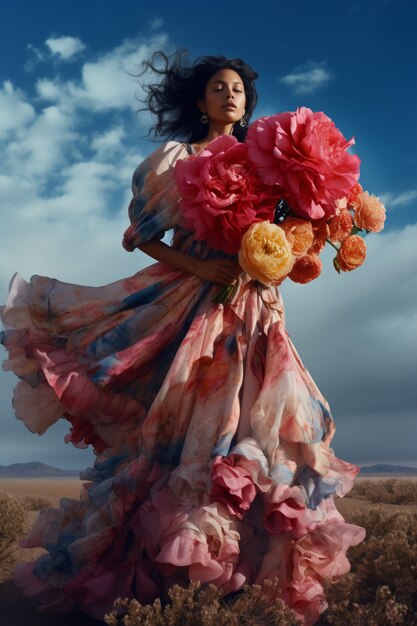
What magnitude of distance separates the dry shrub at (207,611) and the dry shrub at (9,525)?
2225 millimetres

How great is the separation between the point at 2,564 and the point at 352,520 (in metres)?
2.47

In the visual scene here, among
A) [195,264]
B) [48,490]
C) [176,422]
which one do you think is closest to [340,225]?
[195,264]

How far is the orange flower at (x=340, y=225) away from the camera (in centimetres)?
425

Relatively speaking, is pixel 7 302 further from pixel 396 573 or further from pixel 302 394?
pixel 396 573

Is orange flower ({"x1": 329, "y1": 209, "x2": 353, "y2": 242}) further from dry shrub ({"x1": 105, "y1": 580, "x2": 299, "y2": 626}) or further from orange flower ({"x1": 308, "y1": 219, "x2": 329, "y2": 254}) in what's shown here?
dry shrub ({"x1": 105, "y1": 580, "x2": 299, "y2": 626})

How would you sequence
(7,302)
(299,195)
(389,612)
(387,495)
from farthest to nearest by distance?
(387,495)
(7,302)
(299,195)
(389,612)

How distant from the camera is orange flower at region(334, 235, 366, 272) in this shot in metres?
4.32

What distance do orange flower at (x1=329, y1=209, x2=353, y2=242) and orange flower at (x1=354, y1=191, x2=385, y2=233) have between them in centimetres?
8

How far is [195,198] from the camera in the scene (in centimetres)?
402

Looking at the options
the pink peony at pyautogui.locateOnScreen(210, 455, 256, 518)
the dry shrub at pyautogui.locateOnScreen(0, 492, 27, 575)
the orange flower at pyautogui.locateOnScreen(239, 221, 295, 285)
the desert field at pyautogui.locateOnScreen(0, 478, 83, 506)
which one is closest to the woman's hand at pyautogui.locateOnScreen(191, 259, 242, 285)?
the orange flower at pyautogui.locateOnScreen(239, 221, 295, 285)

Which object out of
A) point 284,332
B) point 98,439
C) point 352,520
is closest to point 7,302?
point 98,439

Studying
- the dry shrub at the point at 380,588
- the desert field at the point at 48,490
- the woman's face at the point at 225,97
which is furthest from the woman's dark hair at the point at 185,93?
the desert field at the point at 48,490

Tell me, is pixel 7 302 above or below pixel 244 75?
below

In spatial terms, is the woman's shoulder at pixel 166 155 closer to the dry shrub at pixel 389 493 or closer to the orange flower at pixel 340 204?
the orange flower at pixel 340 204
